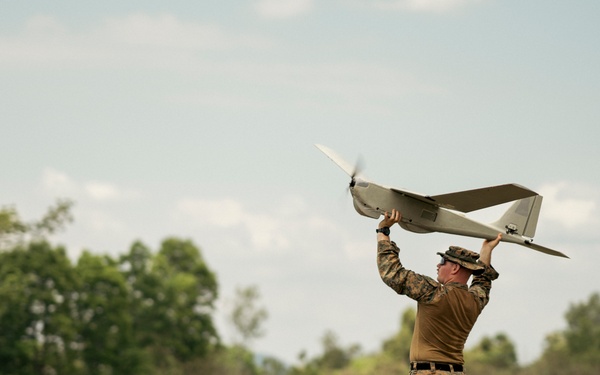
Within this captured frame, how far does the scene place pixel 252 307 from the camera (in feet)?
408

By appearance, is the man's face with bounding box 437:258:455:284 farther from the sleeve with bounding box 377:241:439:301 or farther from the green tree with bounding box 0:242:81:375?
the green tree with bounding box 0:242:81:375

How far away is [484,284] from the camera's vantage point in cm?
1001

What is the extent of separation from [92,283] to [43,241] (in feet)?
23.8

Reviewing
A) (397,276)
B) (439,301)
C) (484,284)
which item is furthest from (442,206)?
(397,276)

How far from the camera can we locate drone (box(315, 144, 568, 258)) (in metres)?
10.7

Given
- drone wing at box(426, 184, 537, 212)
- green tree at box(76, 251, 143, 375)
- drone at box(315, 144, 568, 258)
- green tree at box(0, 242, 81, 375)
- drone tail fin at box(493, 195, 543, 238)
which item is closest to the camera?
drone wing at box(426, 184, 537, 212)

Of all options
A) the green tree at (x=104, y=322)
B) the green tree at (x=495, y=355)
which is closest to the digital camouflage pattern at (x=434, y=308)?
the green tree at (x=104, y=322)

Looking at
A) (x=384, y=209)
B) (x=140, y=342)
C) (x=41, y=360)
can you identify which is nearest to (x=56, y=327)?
(x=41, y=360)

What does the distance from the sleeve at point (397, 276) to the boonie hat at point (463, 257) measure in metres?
0.47

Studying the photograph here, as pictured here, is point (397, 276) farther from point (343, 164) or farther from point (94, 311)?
point (94, 311)

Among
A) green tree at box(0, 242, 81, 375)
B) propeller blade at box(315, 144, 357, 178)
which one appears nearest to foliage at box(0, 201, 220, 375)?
green tree at box(0, 242, 81, 375)

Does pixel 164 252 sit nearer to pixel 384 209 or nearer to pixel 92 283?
pixel 92 283

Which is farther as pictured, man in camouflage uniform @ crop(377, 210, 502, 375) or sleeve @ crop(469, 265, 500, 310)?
sleeve @ crop(469, 265, 500, 310)

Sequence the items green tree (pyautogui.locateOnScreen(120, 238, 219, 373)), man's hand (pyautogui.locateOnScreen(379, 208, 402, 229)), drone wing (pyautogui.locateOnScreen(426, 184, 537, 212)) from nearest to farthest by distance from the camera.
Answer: man's hand (pyautogui.locateOnScreen(379, 208, 402, 229))
drone wing (pyautogui.locateOnScreen(426, 184, 537, 212))
green tree (pyautogui.locateOnScreen(120, 238, 219, 373))
